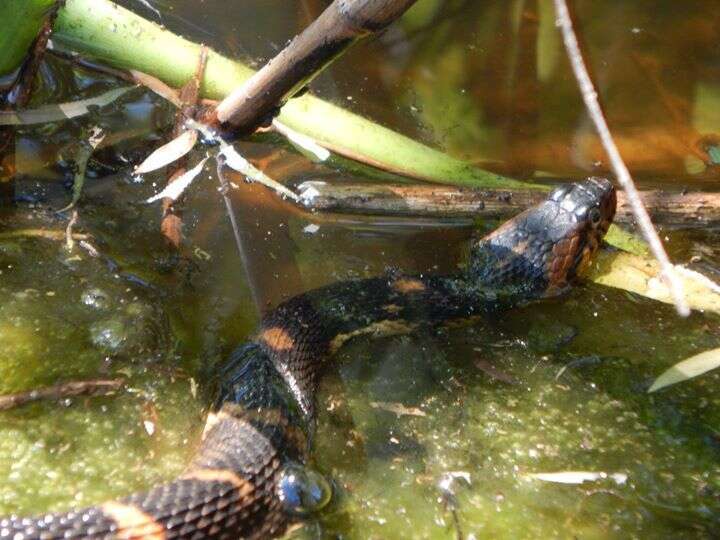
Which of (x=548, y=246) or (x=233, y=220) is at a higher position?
(x=233, y=220)

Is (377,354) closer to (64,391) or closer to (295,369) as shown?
(295,369)

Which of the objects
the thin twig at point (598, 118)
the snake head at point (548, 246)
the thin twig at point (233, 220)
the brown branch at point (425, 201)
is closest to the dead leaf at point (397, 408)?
the thin twig at point (233, 220)

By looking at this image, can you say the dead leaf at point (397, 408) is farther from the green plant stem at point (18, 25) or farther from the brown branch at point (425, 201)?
the green plant stem at point (18, 25)

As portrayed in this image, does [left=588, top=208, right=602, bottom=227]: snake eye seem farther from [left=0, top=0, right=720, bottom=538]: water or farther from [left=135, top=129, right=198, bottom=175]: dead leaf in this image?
[left=135, top=129, right=198, bottom=175]: dead leaf

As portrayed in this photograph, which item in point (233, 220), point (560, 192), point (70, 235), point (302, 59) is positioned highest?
point (302, 59)

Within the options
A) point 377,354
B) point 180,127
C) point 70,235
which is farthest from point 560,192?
point 70,235

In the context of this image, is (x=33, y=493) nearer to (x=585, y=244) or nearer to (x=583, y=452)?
(x=583, y=452)
